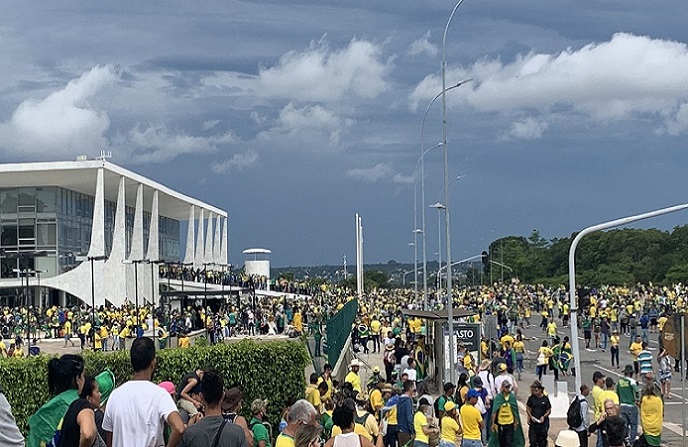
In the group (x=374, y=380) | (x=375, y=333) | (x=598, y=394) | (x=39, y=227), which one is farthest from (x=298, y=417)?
(x=39, y=227)

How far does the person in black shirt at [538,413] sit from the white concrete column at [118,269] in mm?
54889

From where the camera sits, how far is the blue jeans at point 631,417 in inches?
643

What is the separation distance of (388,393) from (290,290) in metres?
68.4

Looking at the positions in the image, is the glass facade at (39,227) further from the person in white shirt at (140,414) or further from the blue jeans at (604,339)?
the person in white shirt at (140,414)

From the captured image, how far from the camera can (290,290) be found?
8344 cm

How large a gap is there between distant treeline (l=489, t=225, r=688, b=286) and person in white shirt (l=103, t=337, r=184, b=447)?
9158 centimetres

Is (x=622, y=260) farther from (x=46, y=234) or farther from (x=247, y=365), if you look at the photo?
(x=247, y=365)

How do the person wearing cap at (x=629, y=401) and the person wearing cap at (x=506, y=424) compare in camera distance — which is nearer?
the person wearing cap at (x=506, y=424)

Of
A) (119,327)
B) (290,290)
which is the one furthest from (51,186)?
(119,327)

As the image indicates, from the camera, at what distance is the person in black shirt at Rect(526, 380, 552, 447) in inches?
605

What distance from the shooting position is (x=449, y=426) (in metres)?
13.6

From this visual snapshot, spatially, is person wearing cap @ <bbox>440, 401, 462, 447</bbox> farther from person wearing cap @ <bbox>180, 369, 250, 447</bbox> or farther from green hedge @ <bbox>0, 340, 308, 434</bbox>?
person wearing cap @ <bbox>180, 369, 250, 447</bbox>

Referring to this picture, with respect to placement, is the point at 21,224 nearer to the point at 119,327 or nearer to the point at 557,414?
the point at 119,327

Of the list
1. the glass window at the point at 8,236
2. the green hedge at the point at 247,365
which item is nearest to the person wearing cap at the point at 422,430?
the green hedge at the point at 247,365
